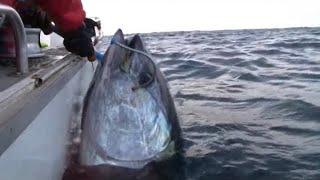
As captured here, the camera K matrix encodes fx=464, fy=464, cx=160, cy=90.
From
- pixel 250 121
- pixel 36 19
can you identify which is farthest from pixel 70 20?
pixel 250 121

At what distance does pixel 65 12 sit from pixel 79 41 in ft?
0.92

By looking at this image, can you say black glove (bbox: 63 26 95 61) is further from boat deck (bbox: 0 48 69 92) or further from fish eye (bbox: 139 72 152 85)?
fish eye (bbox: 139 72 152 85)

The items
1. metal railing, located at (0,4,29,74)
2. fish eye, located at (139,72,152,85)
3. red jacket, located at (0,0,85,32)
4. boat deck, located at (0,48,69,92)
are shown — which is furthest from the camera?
fish eye, located at (139,72,152,85)

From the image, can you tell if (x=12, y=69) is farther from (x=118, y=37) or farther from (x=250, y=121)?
(x=250, y=121)

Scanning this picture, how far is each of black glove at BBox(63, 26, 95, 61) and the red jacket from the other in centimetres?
7

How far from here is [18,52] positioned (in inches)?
87.8

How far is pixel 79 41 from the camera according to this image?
117 inches

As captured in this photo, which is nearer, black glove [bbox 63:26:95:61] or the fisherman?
the fisherman

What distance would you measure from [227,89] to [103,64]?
3.62 meters

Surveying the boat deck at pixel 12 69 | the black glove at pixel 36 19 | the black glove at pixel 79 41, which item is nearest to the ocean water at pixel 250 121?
the black glove at pixel 79 41

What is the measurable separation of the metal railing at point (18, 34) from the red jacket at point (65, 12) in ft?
1.51

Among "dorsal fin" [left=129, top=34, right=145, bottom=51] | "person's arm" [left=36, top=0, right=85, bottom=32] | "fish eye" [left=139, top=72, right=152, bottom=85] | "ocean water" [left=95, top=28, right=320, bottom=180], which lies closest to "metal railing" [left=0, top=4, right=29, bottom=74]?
"person's arm" [left=36, top=0, right=85, bottom=32]

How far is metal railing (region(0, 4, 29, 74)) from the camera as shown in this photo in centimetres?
187

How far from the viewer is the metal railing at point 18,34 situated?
187 centimetres
